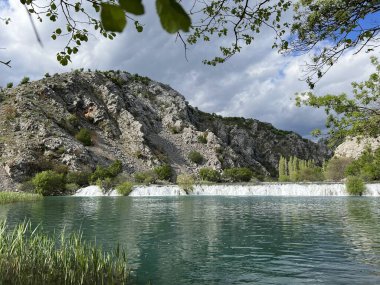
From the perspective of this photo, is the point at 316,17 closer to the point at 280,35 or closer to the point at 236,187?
the point at 280,35

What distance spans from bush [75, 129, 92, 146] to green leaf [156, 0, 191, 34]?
104m

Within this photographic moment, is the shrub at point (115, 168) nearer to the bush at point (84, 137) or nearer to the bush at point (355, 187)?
the bush at point (84, 137)

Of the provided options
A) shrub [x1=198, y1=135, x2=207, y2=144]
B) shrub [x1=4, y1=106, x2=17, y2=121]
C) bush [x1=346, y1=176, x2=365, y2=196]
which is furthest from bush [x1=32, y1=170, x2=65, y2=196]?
shrub [x1=198, y1=135, x2=207, y2=144]

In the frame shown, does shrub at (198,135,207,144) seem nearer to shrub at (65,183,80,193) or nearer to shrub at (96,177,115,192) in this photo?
shrub at (96,177,115,192)

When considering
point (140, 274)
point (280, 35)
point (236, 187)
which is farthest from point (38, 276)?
point (236, 187)

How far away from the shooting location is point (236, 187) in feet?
234

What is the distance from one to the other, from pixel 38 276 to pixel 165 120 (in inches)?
4819

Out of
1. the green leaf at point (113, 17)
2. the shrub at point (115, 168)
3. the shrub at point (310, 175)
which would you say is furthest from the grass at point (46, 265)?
the shrub at point (310, 175)

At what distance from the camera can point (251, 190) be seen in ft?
229

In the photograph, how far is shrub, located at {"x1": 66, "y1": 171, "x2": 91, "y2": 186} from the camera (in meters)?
80.9

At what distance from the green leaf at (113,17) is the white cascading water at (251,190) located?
216 feet

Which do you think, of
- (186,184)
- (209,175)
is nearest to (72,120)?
(209,175)

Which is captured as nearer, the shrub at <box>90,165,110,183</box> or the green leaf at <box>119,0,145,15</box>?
the green leaf at <box>119,0,145,15</box>

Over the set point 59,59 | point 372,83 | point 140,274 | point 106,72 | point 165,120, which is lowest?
point 140,274
